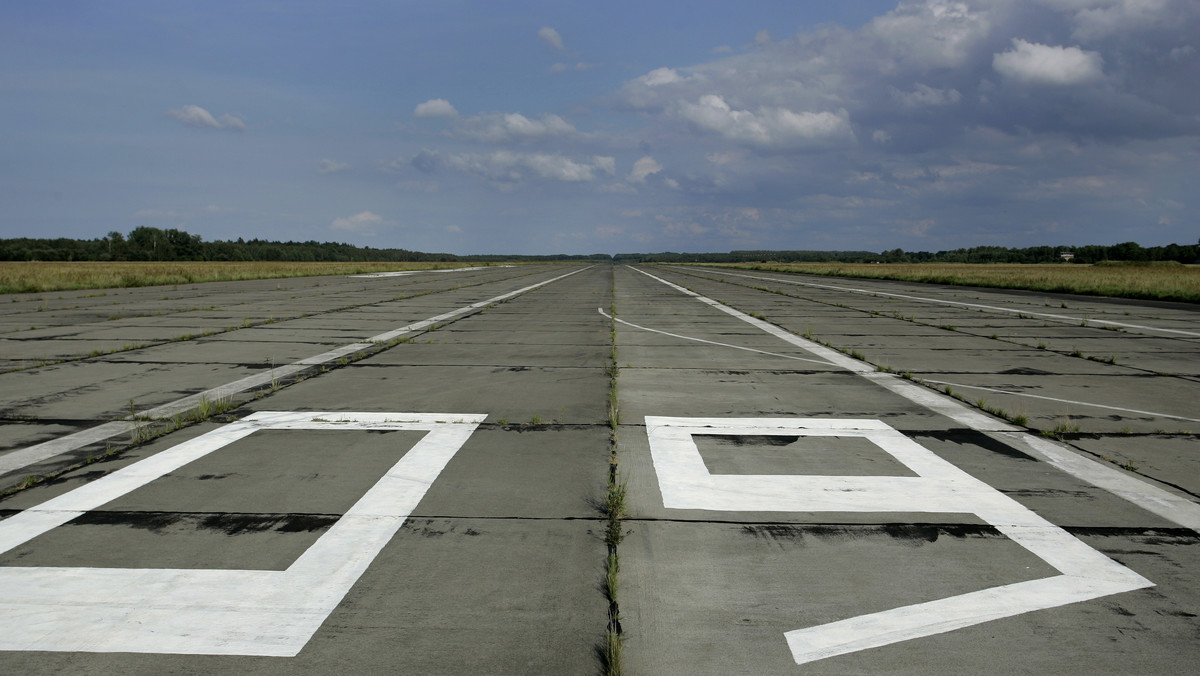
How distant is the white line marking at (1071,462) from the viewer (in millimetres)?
4691

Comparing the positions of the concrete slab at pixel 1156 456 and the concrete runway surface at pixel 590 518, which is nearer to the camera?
the concrete runway surface at pixel 590 518

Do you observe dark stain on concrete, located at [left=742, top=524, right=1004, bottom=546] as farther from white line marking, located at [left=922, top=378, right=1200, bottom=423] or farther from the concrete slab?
white line marking, located at [left=922, top=378, right=1200, bottom=423]

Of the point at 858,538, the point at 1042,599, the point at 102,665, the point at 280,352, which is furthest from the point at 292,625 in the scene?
the point at 280,352

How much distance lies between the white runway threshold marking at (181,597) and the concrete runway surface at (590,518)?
2 cm

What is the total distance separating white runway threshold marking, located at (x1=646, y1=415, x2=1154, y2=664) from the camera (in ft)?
10.4

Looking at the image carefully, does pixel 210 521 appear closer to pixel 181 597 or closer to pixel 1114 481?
pixel 181 597

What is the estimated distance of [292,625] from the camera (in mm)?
3129

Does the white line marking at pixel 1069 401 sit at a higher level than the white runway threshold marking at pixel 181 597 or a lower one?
higher

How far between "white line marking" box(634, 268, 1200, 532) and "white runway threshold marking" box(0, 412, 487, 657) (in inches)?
195

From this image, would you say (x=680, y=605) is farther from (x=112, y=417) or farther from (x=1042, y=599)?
(x=112, y=417)

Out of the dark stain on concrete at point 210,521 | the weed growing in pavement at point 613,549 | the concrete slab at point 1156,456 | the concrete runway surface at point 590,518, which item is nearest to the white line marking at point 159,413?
the concrete runway surface at point 590,518

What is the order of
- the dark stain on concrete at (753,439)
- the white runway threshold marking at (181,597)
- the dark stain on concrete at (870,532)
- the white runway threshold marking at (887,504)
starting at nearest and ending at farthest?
the white runway threshold marking at (181,597), the white runway threshold marking at (887,504), the dark stain on concrete at (870,532), the dark stain on concrete at (753,439)

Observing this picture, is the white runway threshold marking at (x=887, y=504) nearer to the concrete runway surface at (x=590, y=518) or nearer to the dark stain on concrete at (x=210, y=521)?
the concrete runway surface at (x=590, y=518)

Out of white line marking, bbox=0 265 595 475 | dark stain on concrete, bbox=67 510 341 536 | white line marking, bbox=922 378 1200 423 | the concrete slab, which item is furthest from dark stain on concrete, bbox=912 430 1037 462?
white line marking, bbox=0 265 595 475
